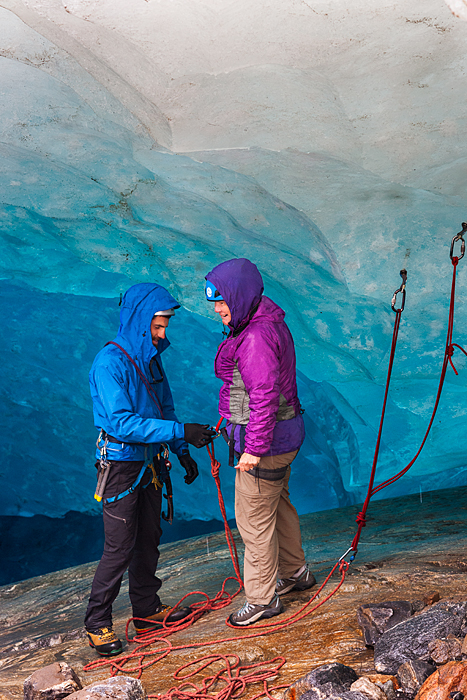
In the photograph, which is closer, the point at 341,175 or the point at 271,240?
the point at 341,175

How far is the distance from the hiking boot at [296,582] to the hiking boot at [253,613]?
8.9 inches

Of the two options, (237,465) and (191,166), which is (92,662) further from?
(191,166)

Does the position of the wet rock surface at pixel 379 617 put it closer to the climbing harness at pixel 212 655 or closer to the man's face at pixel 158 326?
the climbing harness at pixel 212 655

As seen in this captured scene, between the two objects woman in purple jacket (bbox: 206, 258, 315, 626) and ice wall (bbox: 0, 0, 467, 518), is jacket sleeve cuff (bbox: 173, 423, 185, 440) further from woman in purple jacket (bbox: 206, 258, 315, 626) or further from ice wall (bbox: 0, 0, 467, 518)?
ice wall (bbox: 0, 0, 467, 518)

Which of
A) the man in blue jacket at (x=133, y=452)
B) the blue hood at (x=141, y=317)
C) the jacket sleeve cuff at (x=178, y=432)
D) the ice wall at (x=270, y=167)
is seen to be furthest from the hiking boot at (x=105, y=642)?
the ice wall at (x=270, y=167)

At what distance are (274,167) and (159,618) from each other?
9.33 ft

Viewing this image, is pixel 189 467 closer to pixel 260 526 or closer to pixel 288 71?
pixel 260 526

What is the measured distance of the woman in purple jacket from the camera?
2.08m

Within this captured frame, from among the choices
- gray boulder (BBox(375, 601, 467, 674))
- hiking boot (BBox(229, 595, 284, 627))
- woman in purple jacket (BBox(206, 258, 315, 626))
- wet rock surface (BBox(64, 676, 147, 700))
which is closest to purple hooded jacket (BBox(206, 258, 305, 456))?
woman in purple jacket (BBox(206, 258, 315, 626))

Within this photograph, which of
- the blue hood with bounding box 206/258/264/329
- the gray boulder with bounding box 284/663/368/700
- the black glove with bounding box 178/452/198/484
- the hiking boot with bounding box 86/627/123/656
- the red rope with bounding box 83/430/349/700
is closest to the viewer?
the gray boulder with bounding box 284/663/368/700

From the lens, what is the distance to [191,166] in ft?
12.9

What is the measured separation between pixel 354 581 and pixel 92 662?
115 centimetres

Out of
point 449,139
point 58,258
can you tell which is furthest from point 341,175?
point 58,258

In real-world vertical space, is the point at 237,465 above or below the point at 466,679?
above
